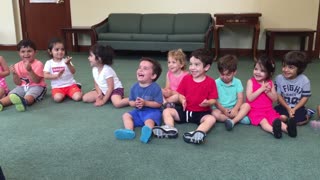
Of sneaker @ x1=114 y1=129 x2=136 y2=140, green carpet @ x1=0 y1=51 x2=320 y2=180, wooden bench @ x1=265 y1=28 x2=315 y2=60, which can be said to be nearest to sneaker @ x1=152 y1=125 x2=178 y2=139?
green carpet @ x1=0 y1=51 x2=320 y2=180

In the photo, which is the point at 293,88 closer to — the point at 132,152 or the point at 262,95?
the point at 262,95

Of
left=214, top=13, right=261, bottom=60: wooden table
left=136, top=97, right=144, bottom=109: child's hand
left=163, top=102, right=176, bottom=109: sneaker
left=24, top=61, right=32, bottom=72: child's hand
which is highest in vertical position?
left=214, top=13, right=261, bottom=60: wooden table

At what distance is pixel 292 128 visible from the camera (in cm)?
224

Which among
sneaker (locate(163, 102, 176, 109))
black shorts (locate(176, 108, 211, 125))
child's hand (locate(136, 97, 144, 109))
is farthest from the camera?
sneaker (locate(163, 102, 176, 109))

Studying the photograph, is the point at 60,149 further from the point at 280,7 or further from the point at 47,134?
the point at 280,7

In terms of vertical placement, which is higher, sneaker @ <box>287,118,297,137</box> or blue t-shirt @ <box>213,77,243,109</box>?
blue t-shirt @ <box>213,77,243,109</box>

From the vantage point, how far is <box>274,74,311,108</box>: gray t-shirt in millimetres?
2520

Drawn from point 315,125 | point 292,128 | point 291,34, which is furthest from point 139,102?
point 291,34

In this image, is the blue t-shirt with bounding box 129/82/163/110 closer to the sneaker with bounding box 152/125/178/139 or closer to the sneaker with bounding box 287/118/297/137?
the sneaker with bounding box 152/125/178/139

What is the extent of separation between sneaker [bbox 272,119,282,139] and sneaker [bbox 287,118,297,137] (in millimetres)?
67

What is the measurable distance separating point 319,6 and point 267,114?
13.1 ft

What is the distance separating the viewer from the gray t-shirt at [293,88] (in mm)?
2520

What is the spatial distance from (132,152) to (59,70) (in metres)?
1.58

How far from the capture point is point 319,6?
5.63 m
